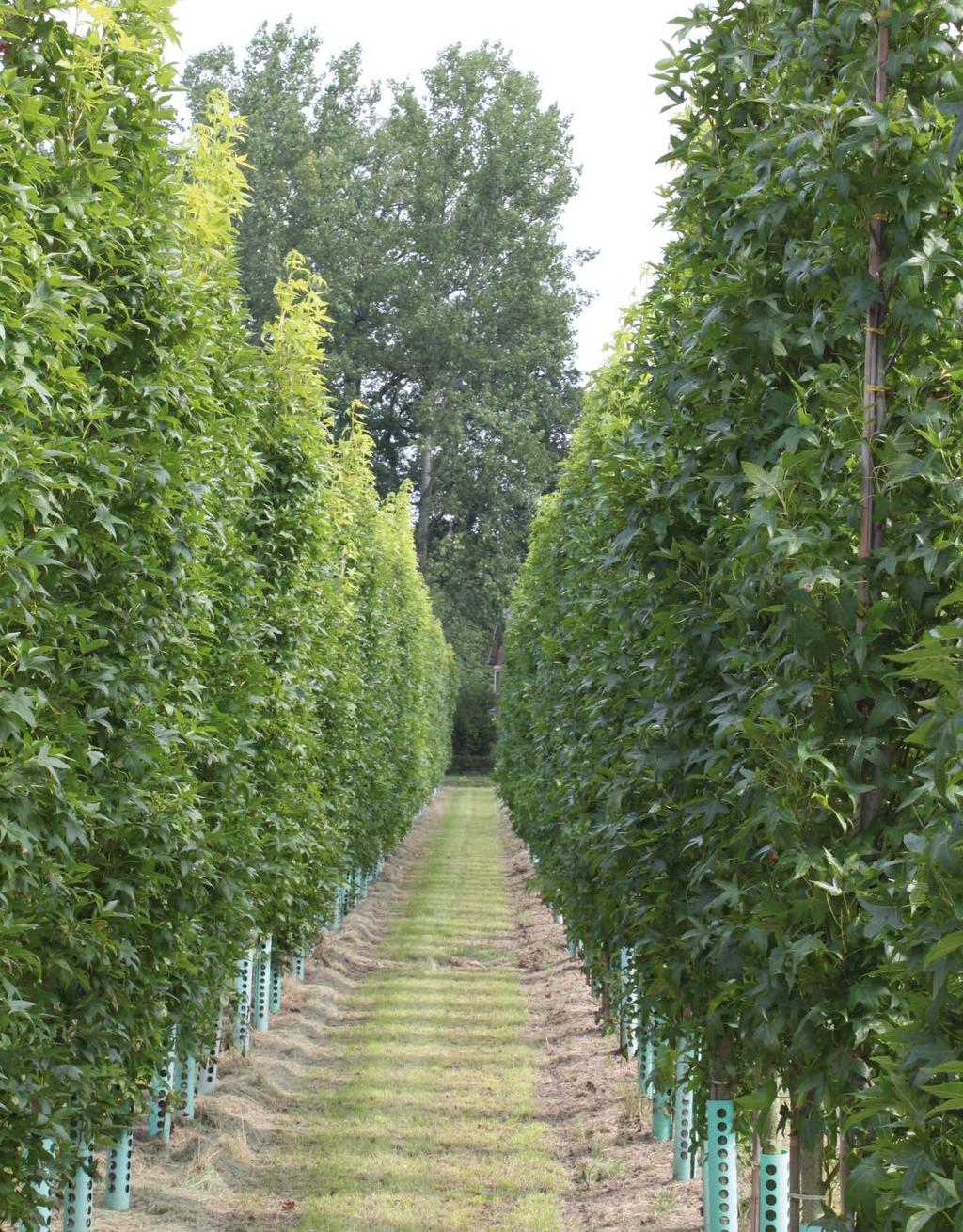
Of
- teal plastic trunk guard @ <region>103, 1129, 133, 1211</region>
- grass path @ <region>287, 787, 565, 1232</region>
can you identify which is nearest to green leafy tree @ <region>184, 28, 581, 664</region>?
grass path @ <region>287, 787, 565, 1232</region>

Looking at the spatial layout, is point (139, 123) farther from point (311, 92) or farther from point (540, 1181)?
point (311, 92)

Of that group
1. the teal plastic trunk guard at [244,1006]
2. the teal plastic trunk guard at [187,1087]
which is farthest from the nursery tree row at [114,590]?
the teal plastic trunk guard at [244,1006]

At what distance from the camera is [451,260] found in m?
43.5

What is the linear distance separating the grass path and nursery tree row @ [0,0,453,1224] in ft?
4.32

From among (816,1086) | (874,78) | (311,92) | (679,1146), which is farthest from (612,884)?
(311,92)

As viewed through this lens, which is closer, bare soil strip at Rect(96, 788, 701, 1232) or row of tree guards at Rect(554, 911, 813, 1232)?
row of tree guards at Rect(554, 911, 813, 1232)

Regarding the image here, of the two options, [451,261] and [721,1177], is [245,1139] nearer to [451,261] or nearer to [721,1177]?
[721,1177]

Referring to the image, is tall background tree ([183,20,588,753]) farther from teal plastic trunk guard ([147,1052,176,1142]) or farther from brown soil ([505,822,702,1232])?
teal plastic trunk guard ([147,1052,176,1142])

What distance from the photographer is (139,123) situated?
5.37 m

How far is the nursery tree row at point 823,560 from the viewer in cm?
336

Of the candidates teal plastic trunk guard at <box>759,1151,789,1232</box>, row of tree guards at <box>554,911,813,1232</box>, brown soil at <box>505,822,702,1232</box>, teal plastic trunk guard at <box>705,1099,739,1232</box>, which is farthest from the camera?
brown soil at <box>505,822,702,1232</box>

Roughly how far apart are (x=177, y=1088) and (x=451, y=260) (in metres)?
38.1

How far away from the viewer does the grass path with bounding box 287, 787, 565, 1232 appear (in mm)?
7312

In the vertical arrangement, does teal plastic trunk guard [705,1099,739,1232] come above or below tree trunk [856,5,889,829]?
below
